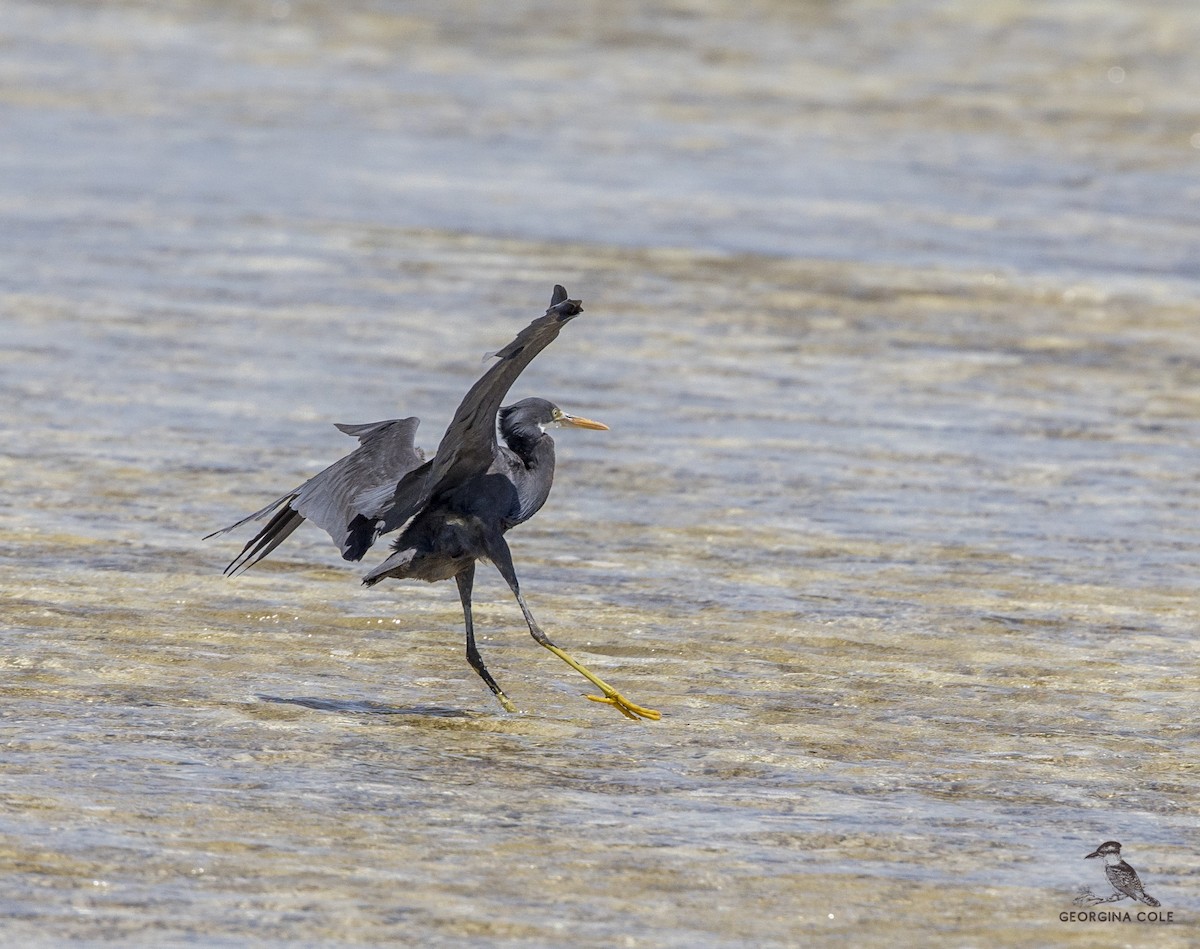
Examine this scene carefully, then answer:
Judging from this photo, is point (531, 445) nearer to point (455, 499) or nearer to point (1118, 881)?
point (455, 499)

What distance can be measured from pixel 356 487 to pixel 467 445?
527 mm

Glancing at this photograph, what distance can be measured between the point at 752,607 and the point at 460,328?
4.93m

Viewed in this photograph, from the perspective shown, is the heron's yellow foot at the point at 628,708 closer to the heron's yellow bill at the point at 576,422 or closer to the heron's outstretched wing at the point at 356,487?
the heron's outstretched wing at the point at 356,487

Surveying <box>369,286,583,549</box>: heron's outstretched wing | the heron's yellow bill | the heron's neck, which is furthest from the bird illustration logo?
the heron's yellow bill

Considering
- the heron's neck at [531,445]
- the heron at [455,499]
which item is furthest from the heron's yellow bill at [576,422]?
the heron's neck at [531,445]

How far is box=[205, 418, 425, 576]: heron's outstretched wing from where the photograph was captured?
714 centimetres

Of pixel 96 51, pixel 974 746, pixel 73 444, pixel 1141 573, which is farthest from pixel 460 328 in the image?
pixel 96 51

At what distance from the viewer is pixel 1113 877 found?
221 inches

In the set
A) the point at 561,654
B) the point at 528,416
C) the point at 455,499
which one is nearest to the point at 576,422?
the point at 528,416

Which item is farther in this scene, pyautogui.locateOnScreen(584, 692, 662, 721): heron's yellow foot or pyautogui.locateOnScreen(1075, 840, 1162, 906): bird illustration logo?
pyautogui.locateOnScreen(584, 692, 662, 721): heron's yellow foot

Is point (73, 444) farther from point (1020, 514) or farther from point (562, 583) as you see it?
point (1020, 514)

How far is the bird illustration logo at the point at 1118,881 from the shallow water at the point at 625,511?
0.06 m

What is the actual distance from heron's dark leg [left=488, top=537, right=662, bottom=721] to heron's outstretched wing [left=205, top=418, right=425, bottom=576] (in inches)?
14.4

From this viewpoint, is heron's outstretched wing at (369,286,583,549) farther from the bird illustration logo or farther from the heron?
the bird illustration logo
